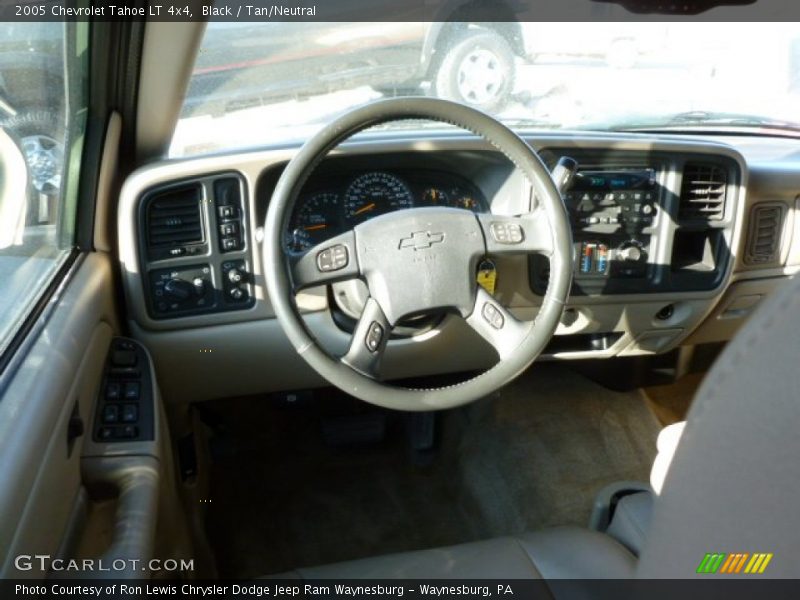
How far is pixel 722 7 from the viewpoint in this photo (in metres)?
1.83

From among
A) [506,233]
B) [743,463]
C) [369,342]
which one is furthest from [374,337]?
[743,463]

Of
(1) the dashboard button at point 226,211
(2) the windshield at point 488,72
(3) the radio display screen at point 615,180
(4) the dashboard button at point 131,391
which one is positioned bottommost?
(4) the dashboard button at point 131,391

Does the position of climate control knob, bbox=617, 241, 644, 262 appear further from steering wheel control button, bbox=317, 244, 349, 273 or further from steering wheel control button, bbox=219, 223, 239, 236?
steering wheel control button, bbox=219, 223, 239, 236

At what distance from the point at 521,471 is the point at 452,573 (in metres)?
1.11

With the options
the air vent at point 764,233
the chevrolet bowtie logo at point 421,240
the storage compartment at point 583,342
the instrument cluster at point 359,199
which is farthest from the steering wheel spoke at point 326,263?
the air vent at point 764,233

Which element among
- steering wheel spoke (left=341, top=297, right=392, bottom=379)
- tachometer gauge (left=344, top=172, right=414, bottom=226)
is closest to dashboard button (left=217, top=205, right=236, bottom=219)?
tachometer gauge (left=344, top=172, right=414, bottom=226)

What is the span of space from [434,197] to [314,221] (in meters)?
0.35

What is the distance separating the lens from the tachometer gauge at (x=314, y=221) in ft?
6.70

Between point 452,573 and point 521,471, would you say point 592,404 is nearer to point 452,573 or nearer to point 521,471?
point 521,471

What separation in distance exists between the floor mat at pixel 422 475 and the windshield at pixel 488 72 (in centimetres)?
95

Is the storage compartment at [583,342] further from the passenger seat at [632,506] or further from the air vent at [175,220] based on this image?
the air vent at [175,220]

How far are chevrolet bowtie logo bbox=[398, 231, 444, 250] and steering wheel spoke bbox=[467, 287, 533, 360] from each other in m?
0.15

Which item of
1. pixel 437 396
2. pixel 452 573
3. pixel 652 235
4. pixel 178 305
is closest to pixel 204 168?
pixel 178 305

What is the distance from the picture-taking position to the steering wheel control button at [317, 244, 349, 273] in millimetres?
1629
